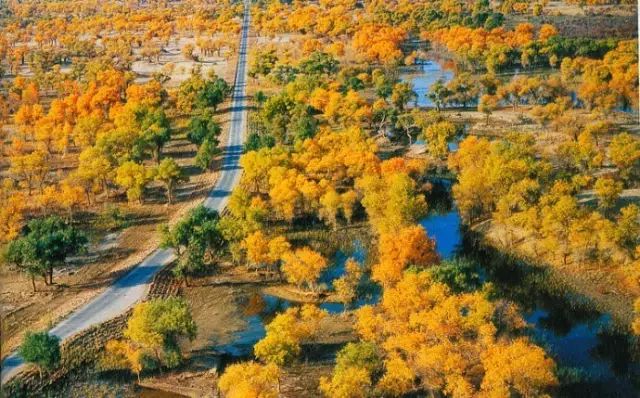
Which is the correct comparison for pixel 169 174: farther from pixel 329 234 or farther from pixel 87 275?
pixel 329 234

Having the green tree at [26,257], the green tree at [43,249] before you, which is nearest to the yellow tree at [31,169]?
the green tree at [43,249]

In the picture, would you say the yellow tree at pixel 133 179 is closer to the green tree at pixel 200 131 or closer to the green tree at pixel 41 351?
the green tree at pixel 200 131

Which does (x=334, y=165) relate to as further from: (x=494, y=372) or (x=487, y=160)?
(x=494, y=372)

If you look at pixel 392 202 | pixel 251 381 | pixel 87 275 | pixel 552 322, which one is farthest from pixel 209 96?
pixel 251 381

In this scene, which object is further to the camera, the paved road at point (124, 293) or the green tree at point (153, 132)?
the green tree at point (153, 132)

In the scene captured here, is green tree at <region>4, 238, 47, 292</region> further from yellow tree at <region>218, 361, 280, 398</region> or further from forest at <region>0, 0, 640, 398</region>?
yellow tree at <region>218, 361, 280, 398</region>

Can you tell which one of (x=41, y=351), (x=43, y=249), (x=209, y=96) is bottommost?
(x=41, y=351)

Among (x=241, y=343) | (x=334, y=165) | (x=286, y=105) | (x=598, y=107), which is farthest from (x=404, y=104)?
(x=241, y=343)
